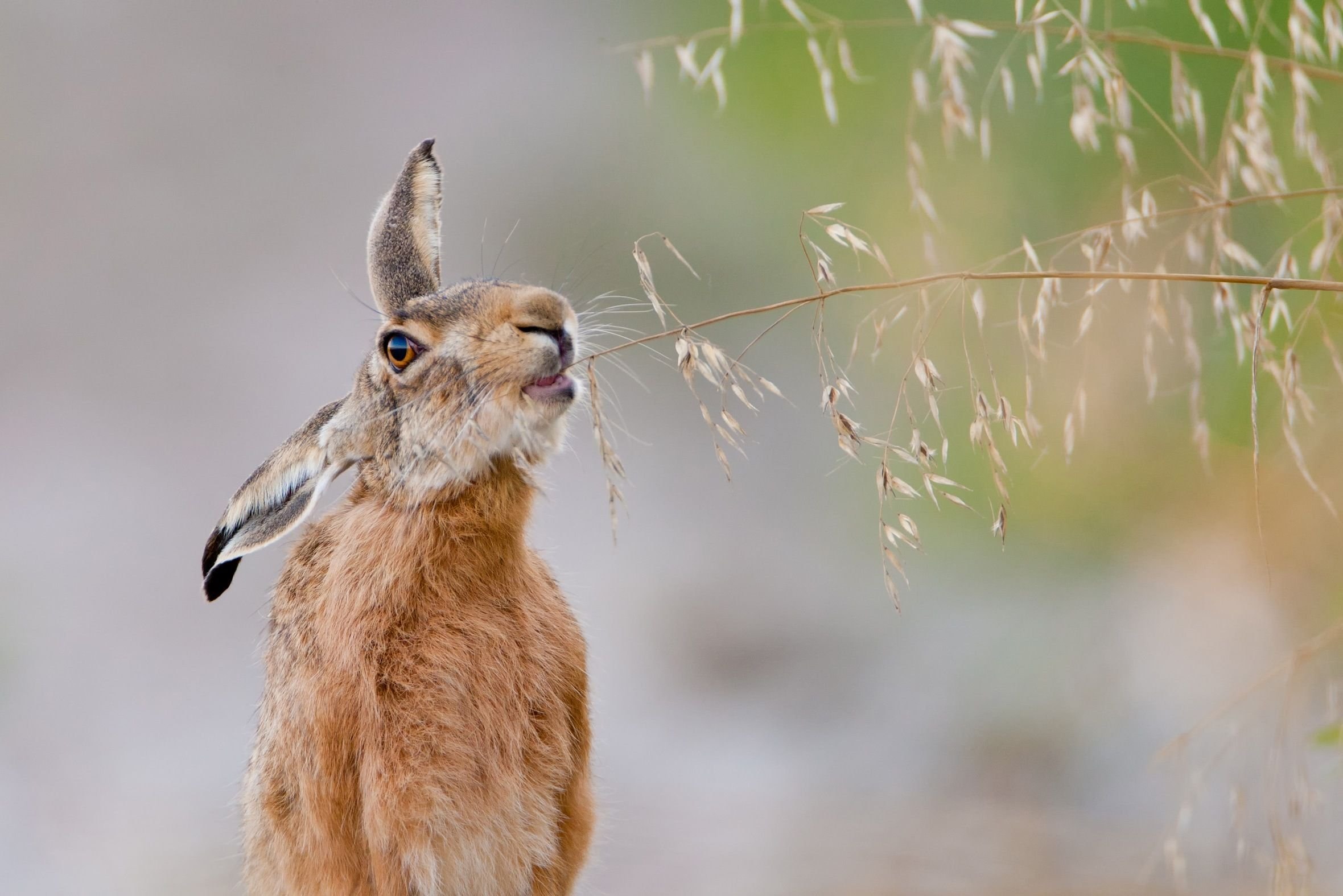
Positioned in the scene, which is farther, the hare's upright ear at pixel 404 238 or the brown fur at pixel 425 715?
the hare's upright ear at pixel 404 238

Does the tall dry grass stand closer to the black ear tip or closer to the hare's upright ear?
the hare's upright ear

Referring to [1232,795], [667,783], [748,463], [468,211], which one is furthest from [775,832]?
[468,211]

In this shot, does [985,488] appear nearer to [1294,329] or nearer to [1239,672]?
[1239,672]

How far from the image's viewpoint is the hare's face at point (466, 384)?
71.8 inches

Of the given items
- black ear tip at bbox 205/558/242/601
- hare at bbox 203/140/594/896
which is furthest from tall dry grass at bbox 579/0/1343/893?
black ear tip at bbox 205/558/242/601

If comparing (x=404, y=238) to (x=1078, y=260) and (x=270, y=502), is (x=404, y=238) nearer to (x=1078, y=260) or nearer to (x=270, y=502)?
(x=270, y=502)

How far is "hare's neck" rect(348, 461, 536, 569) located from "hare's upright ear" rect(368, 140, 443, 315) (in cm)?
40

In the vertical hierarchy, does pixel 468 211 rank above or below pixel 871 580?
above

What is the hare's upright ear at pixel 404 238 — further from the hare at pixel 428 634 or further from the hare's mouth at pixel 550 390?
the hare's mouth at pixel 550 390

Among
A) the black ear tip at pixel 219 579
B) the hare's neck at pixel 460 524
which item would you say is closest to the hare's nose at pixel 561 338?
the hare's neck at pixel 460 524

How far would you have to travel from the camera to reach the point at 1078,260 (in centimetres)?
327

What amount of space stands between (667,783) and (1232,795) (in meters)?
2.64

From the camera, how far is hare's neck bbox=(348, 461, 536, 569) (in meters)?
1.92

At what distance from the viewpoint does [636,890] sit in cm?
344
